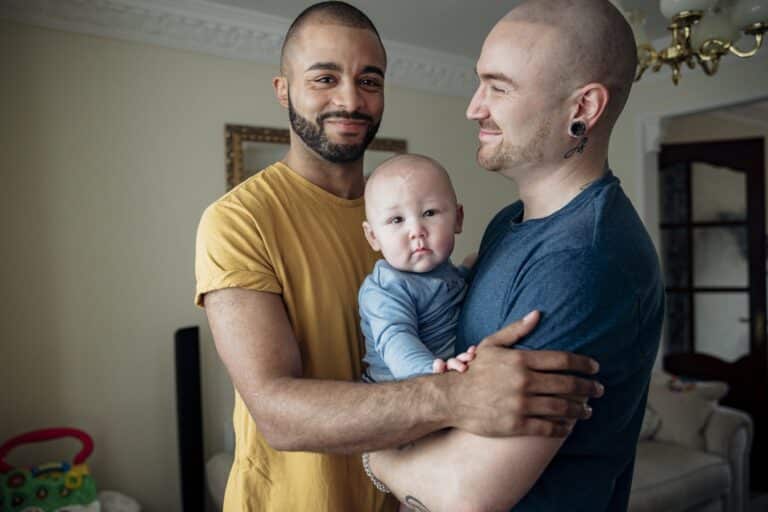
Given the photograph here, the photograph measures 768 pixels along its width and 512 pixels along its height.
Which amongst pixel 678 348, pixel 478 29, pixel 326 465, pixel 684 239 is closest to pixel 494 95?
pixel 326 465

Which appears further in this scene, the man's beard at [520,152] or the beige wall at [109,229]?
the beige wall at [109,229]

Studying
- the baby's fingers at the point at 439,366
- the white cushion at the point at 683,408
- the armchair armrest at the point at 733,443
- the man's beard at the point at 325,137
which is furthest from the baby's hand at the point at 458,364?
the armchair armrest at the point at 733,443

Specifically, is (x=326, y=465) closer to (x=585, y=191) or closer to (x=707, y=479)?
(x=585, y=191)

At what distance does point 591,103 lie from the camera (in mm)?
946

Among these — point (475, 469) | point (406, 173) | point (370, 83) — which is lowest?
point (475, 469)

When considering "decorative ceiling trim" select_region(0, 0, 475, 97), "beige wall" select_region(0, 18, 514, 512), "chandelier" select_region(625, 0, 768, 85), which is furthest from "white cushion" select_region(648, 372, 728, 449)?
"decorative ceiling trim" select_region(0, 0, 475, 97)

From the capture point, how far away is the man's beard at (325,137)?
1.26m

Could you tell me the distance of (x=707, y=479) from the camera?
324cm

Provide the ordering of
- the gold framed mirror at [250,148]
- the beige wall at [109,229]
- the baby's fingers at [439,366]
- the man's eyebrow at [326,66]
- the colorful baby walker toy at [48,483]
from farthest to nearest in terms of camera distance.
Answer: the gold framed mirror at [250,148] < the beige wall at [109,229] < the colorful baby walker toy at [48,483] < the man's eyebrow at [326,66] < the baby's fingers at [439,366]

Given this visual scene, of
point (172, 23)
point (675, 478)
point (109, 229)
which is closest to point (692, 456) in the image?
point (675, 478)

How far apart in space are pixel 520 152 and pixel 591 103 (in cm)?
14

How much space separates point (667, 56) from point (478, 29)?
1714 mm

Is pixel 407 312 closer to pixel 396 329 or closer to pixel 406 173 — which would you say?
pixel 396 329

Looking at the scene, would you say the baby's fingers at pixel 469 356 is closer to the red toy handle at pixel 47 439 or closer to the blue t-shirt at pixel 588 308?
the blue t-shirt at pixel 588 308
